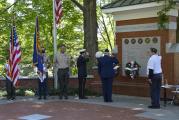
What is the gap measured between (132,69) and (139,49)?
85 centimetres

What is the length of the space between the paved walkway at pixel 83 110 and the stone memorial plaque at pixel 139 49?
1430mm

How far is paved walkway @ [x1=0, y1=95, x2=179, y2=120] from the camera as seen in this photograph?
11.7 meters

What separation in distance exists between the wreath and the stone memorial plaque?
22 cm

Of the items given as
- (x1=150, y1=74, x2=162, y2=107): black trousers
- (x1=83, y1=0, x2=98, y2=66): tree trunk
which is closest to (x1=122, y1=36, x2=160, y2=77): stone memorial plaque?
(x1=150, y1=74, x2=162, y2=107): black trousers

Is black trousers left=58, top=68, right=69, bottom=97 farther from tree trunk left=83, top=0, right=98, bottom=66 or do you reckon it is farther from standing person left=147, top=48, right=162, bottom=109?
tree trunk left=83, top=0, right=98, bottom=66

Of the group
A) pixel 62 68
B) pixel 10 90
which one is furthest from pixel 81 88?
pixel 10 90

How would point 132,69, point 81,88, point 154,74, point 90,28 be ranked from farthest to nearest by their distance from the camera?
point 90,28, point 132,69, point 81,88, point 154,74

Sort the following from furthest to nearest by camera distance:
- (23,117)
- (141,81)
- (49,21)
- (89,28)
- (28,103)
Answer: (49,21) → (89,28) → (141,81) → (28,103) → (23,117)

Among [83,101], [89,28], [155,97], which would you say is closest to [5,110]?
[83,101]

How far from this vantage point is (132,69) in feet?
52.2

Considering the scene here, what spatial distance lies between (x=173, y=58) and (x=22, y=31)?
1355 cm

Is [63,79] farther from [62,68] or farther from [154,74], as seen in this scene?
[154,74]

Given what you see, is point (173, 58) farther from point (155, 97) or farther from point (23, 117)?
point (23, 117)

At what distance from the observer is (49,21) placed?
25609 mm
